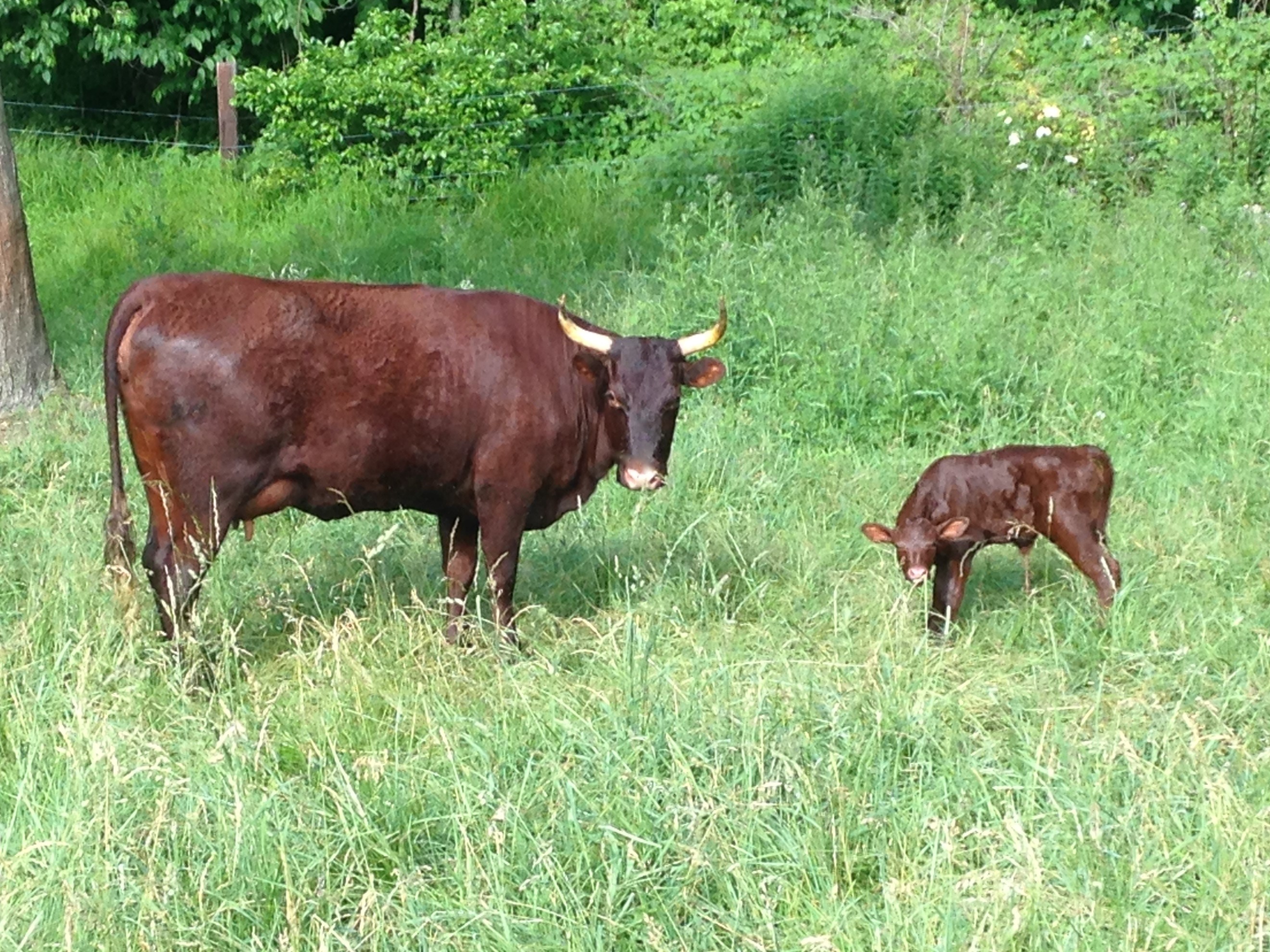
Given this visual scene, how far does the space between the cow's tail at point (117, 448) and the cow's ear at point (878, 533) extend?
2.71m

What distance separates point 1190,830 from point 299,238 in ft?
28.5

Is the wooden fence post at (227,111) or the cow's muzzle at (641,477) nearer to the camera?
the cow's muzzle at (641,477)

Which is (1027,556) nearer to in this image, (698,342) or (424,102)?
(698,342)

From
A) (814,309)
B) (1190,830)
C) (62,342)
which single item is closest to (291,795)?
(1190,830)

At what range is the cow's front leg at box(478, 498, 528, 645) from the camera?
5.71m

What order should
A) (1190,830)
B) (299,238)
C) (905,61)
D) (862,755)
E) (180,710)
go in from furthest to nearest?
1. (905,61)
2. (299,238)
3. (180,710)
4. (862,755)
5. (1190,830)

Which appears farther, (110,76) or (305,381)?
(110,76)

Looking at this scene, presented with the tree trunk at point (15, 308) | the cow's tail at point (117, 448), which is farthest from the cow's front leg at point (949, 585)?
the tree trunk at point (15, 308)

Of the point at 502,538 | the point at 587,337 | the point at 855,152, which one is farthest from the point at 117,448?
the point at 855,152

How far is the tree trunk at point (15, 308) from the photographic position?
7805mm

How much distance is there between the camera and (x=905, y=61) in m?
12.6

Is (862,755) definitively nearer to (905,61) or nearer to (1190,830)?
(1190,830)

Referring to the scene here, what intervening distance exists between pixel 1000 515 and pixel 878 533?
1.59 feet

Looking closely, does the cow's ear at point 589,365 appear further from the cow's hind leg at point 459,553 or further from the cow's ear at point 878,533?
the cow's ear at point 878,533
